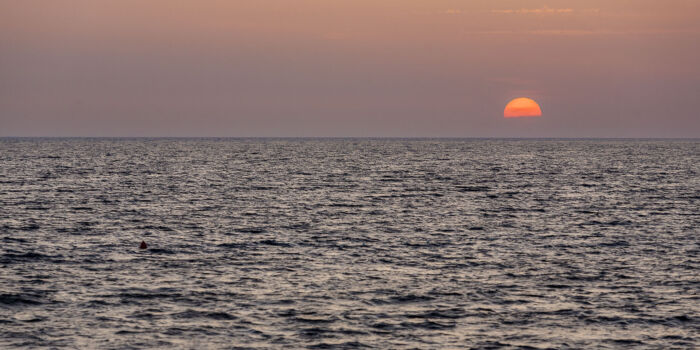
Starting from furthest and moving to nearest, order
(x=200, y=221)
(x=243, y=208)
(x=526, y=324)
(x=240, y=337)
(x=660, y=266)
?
1. (x=243, y=208)
2. (x=200, y=221)
3. (x=660, y=266)
4. (x=526, y=324)
5. (x=240, y=337)

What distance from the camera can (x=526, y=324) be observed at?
25.1 m

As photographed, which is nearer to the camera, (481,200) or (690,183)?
(481,200)

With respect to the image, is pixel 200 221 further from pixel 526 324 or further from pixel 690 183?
pixel 690 183

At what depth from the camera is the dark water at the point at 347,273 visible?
24.1 metres

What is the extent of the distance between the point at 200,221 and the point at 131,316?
25.8m

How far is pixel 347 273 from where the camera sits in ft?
109

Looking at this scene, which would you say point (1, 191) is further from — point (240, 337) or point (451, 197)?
point (240, 337)

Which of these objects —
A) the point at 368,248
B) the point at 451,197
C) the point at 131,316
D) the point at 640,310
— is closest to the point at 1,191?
the point at 451,197

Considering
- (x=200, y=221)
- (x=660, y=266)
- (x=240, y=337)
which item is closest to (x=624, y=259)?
(x=660, y=266)

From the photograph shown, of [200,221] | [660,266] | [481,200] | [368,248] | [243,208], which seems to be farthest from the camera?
[481,200]

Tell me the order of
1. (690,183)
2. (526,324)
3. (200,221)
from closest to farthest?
(526,324), (200,221), (690,183)

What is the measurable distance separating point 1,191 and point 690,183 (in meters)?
74.5

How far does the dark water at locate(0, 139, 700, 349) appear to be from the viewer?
24.1 meters

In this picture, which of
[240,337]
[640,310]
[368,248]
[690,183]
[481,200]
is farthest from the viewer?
[690,183]
